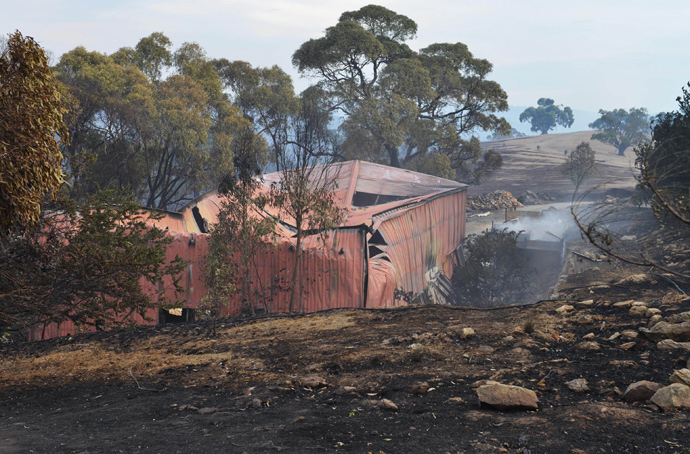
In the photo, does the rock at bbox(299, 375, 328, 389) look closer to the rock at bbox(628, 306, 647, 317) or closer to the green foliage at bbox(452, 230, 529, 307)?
the rock at bbox(628, 306, 647, 317)

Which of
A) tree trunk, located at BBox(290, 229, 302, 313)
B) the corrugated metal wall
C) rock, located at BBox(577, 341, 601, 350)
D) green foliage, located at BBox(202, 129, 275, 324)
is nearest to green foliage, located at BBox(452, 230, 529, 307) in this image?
the corrugated metal wall

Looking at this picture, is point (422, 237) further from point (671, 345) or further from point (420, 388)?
point (420, 388)

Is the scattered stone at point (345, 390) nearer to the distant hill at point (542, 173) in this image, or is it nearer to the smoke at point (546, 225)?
the smoke at point (546, 225)

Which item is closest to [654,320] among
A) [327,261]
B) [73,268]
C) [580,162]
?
[327,261]

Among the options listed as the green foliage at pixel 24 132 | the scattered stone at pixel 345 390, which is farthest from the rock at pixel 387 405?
the green foliage at pixel 24 132

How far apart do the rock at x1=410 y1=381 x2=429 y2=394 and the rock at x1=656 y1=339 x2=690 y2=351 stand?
264 cm

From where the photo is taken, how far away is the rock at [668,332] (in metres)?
5.76

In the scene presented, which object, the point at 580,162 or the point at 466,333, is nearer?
the point at 466,333

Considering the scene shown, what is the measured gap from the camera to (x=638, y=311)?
705 centimetres

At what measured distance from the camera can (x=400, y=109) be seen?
3238 centimetres

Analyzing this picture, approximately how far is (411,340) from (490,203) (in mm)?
34494

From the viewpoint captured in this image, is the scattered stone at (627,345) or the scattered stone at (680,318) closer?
the scattered stone at (627,345)

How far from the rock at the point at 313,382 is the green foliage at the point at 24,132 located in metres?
3.37

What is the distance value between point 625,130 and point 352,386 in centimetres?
9881
